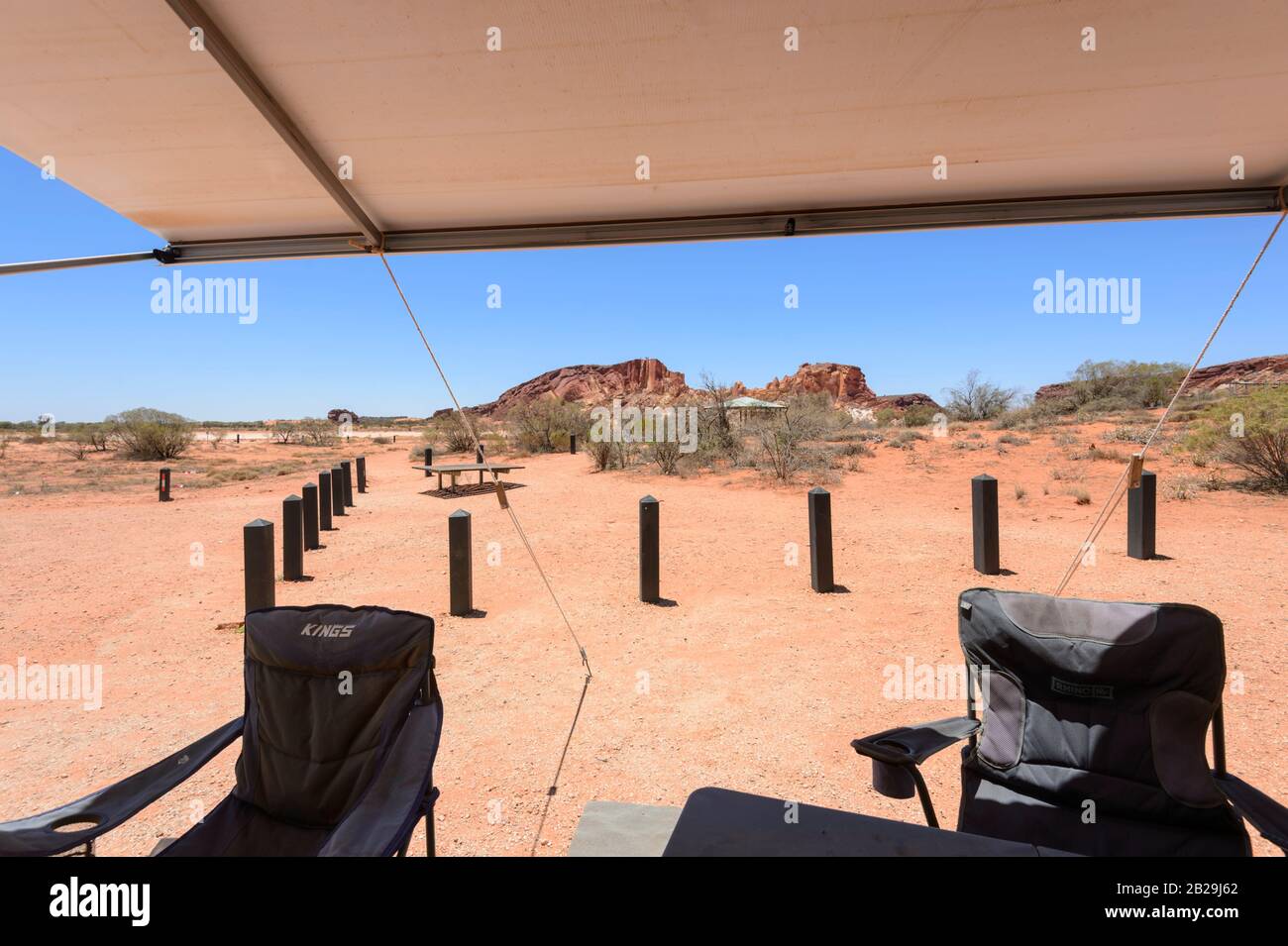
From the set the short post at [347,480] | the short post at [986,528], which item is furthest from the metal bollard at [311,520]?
the short post at [986,528]

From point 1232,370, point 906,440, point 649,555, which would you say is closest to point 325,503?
point 649,555

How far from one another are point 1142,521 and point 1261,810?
626cm

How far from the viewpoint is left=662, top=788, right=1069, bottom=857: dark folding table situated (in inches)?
53.5

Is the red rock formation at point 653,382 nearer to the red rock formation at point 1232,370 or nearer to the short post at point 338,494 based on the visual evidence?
the red rock formation at point 1232,370

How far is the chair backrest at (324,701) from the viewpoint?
2064 millimetres

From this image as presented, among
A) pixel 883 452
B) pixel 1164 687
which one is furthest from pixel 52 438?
pixel 1164 687

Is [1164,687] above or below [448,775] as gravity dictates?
above

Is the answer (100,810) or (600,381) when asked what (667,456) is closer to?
(100,810)

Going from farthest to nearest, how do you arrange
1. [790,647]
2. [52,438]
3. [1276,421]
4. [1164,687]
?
[52,438], [1276,421], [790,647], [1164,687]

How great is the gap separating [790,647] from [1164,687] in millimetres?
2856

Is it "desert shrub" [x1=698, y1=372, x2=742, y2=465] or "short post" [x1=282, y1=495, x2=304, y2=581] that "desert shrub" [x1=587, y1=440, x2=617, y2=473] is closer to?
"desert shrub" [x1=698, y1=372, x2=742, y2=465]
